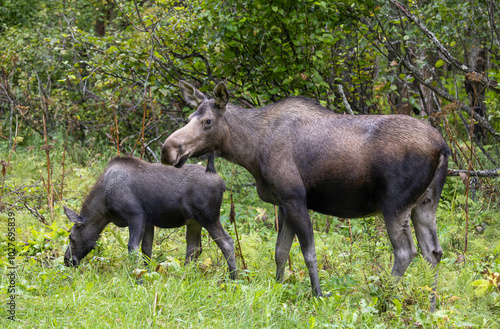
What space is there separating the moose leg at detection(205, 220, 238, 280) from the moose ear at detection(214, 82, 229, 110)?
Result: 5.21 ft

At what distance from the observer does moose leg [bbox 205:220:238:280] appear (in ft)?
21.2

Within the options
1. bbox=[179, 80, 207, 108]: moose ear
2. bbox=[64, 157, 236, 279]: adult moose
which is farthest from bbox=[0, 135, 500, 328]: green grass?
bbox=[179, 80, 207, 108]: moose ear

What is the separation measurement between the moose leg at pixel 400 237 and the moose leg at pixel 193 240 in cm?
255

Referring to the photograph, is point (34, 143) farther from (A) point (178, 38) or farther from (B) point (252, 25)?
(B) point (252, 25)

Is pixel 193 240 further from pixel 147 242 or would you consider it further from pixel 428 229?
pixel 428 229

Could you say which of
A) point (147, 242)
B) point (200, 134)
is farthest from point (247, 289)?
point (147, 242)

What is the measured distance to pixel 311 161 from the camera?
546cm

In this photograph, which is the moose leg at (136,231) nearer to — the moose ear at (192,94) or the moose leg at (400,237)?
the moose ear at (192,94)

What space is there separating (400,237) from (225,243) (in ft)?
6.97

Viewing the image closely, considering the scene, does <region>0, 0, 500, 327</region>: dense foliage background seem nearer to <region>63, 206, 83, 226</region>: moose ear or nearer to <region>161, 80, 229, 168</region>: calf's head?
<region>63, 206, 83, 226</region>: moose ear

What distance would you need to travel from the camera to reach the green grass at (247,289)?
187 inches

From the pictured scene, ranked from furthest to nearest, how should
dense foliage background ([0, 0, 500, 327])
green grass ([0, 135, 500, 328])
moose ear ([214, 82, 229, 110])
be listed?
moose ear ([214, 82, 229, 110]) < dense foliage background ([0, 0, 500, 327]) < green grass ([0, 135, 500, 328])

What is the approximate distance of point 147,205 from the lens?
666 centimetres

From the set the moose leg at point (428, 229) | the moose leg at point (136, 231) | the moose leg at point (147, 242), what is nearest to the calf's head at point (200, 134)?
the moose leg at point (136, 231)
